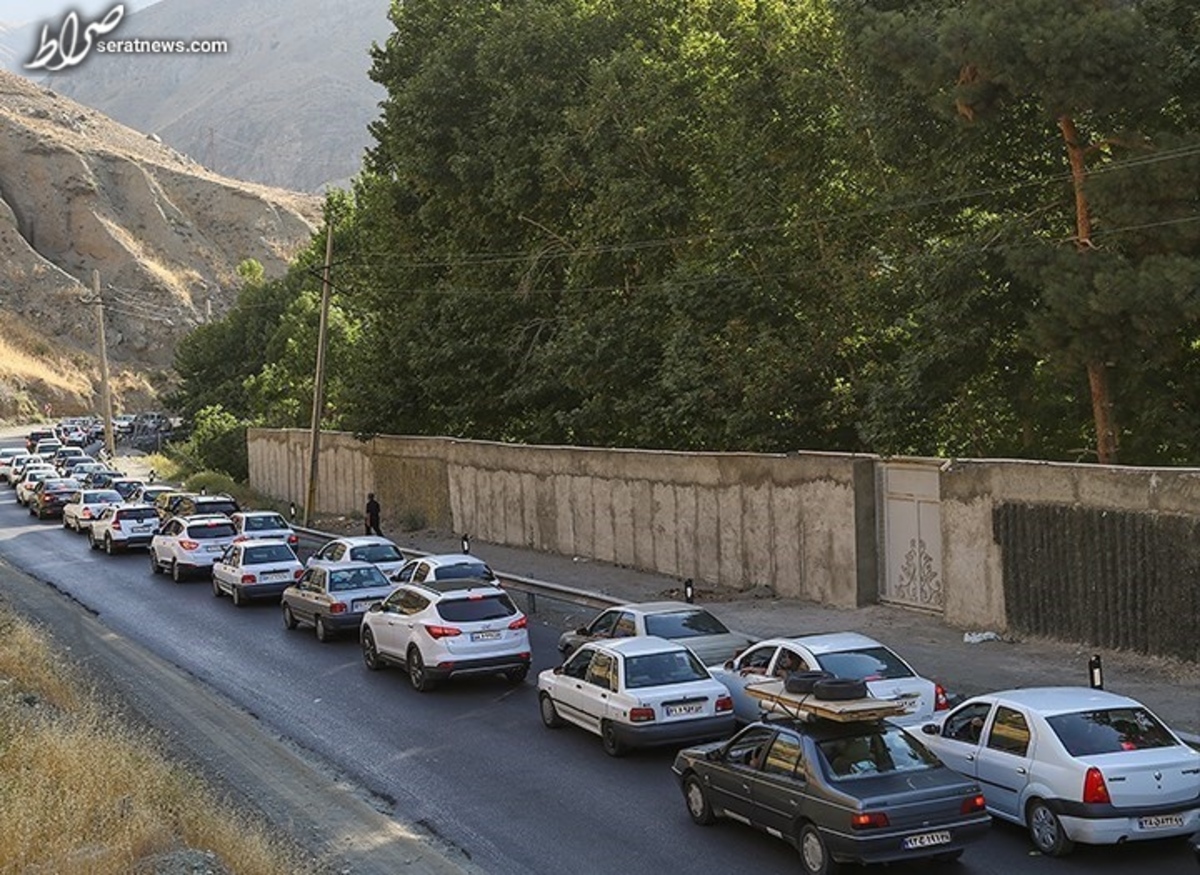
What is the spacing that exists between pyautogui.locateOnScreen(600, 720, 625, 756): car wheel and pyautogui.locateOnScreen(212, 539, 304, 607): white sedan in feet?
50.4

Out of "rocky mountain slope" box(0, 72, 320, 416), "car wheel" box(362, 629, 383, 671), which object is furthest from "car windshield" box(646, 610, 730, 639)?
"rocky mountain slope" box(0, 72, 320, 416)

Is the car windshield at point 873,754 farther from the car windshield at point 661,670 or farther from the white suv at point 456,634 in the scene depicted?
the white suv at point 456,634

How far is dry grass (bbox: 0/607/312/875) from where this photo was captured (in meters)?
12.1

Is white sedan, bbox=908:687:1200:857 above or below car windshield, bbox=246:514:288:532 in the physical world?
below

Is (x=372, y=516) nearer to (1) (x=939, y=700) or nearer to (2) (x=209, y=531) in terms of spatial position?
(2) (x=209, y=531)

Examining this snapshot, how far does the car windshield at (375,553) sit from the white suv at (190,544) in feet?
21.1

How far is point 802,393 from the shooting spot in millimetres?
31750

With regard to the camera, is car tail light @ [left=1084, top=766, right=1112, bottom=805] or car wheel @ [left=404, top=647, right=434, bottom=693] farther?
car wheel @ [left=404, top=647, right=434, bottom=693]

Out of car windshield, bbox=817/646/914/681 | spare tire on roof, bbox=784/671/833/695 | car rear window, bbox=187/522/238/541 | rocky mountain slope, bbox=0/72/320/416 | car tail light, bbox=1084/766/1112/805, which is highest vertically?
rocky mountain slope, bbox=0/72/320/416

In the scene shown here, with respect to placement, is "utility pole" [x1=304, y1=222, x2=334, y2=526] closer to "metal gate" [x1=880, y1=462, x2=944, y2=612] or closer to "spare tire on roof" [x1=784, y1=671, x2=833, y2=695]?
"metal gate" [x1=880, y1=462, x2=944, y2=612]

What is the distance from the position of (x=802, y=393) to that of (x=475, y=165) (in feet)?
53.6

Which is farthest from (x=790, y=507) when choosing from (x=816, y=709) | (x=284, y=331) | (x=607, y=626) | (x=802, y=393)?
(x=284, y=331)

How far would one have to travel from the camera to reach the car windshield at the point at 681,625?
840 inches

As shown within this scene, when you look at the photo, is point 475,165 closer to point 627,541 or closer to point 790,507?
point 627,541
